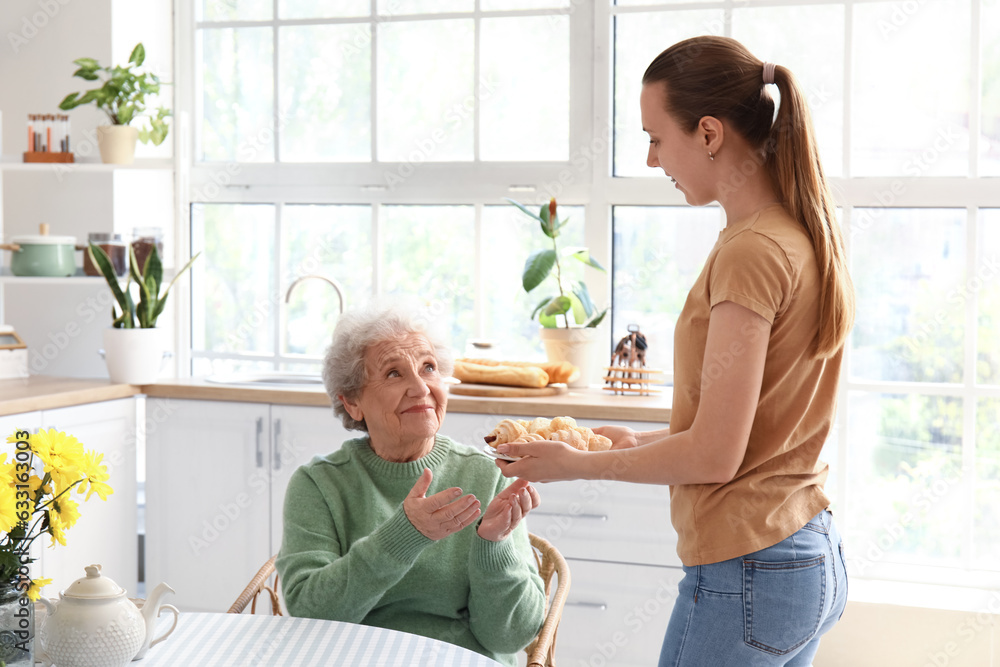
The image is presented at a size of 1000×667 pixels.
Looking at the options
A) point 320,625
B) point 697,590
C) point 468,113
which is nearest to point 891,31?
point 468,113

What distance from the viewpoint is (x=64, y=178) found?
10.8ft

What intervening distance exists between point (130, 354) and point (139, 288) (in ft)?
Result: 0.68

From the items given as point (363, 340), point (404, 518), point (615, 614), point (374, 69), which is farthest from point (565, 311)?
point (404, 518)

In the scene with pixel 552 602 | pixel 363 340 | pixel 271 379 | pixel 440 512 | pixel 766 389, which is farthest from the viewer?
pixel 271 379

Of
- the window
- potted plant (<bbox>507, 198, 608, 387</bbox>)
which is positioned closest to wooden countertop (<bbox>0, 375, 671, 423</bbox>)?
potted plant (<bbox>507, 198, 608, 387</bbox>)

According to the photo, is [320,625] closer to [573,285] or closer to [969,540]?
[573,285]

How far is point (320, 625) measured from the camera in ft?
4.49

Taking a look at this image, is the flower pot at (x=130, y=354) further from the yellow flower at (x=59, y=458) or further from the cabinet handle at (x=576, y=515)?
the yellow flower at (x=59, y=458)

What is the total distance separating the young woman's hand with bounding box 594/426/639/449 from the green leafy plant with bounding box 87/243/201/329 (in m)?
1.71

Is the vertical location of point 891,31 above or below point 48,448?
above

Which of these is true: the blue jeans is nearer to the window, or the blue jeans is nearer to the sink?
the window

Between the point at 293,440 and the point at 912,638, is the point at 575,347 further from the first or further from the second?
the point at 912,638

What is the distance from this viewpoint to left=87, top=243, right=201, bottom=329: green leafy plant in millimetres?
2885

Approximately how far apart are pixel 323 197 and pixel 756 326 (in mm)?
2371
